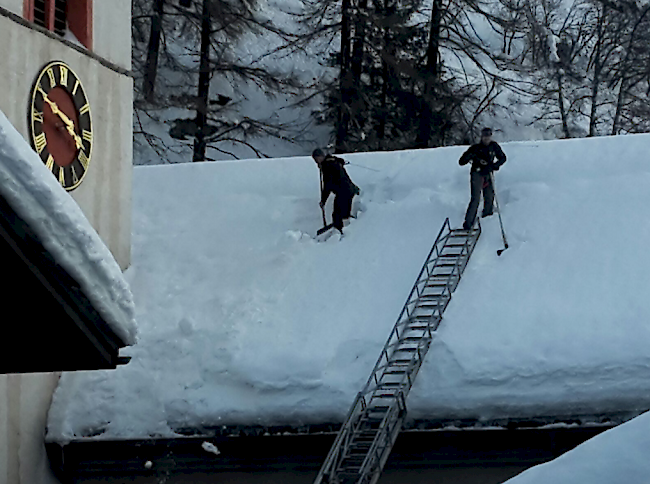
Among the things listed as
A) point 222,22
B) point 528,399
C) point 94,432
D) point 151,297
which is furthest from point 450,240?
point 222,22

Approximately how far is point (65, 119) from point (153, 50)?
46.4 ft

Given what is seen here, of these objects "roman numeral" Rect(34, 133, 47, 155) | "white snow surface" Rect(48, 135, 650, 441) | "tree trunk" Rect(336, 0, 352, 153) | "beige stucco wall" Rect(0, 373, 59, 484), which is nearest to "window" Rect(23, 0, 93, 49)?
"roman numeral" Rect(34, 133, 47, 155)

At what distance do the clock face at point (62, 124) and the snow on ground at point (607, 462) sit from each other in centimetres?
887

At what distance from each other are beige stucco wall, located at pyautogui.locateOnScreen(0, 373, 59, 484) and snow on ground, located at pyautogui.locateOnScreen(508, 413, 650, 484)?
26.3 feet

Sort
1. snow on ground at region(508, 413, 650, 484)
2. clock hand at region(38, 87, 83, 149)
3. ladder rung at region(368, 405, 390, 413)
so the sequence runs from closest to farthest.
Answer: snow on ground at region(508, 413, 650, 484), ladder rung at region(368, 405, 390, 413), clock hand at region(38, 87, 83, 149)

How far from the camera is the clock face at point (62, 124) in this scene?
36.1 feet

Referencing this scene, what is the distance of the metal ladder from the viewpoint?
9.24 metres

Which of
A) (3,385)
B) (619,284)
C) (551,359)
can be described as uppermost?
(619,284)

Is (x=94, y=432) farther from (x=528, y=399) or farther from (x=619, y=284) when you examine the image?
(x=619, y=284)

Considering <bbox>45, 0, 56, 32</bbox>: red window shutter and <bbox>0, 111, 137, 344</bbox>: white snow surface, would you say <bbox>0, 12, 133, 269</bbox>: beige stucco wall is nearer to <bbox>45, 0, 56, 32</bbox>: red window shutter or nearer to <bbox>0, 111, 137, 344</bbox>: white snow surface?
<bbox>45, 0, 56, 32</bbox>: red window shutter

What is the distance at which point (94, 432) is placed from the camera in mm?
10570

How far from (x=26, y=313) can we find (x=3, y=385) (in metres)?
6.33

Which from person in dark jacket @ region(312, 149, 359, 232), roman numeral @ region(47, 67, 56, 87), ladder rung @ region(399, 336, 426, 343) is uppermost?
roman numeral @ region(47, 67, 56, 87)

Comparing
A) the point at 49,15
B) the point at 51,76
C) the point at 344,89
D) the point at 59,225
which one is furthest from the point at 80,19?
the point at 344,89
